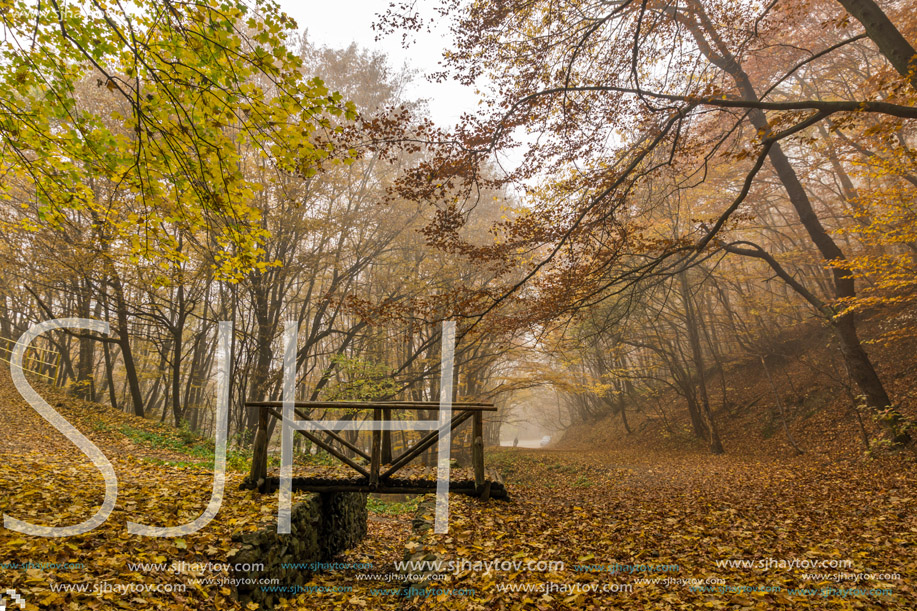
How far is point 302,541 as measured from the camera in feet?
16.9

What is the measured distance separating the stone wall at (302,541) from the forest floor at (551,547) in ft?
0.65

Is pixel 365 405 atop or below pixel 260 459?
atop

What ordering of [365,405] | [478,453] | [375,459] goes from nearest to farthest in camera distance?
1. [365,405]
2. [375,459]
3. [478,453]

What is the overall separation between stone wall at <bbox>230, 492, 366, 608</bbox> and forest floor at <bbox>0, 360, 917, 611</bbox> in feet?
0.65

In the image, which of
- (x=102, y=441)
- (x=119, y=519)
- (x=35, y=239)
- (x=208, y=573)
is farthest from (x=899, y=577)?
(x=35, y=239)

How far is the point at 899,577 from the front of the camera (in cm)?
367

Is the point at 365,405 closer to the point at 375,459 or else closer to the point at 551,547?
the point at 375,459

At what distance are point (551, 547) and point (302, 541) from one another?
3.04 m

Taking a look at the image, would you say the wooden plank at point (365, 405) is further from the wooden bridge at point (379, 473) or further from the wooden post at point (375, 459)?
the wooden post at point (375, 459)

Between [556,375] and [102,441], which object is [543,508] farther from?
[102,441]

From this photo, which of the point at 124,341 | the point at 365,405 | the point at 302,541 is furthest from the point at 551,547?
the point at 124,341

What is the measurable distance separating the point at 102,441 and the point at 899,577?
549 inches

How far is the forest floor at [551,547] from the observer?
3.29 metres

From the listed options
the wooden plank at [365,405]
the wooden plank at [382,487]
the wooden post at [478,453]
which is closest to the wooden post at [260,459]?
the wooden plank at [382,487]
